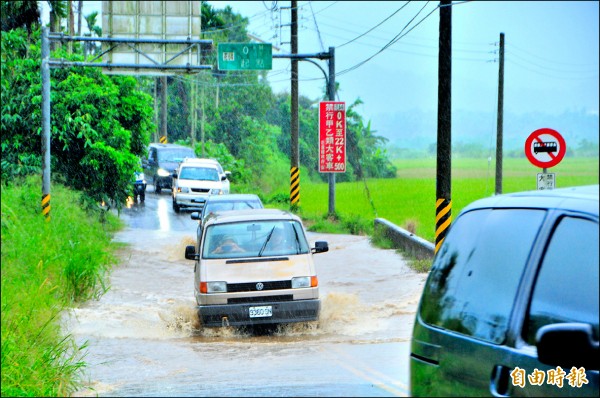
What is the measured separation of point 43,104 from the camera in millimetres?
24484

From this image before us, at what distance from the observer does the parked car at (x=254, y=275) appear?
13312 mm

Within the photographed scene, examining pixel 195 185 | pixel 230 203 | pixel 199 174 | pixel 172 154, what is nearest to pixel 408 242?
pixel 230 203

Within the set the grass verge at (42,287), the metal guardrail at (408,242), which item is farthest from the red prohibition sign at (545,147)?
the grass verge at (42,287)

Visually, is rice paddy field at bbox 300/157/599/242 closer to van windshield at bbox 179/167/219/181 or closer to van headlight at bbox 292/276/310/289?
van windshield at bbox 179/167/219/181

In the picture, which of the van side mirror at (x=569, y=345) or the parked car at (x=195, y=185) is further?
the parked car at (x=195, y=185)

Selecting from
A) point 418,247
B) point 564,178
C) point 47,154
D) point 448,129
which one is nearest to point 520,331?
point 448,129

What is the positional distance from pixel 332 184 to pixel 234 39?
45.9 meters

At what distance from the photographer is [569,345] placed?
11.6 feet

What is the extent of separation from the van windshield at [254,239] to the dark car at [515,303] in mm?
9049

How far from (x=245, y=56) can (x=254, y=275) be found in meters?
17.5

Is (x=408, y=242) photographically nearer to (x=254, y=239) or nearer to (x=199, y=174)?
(x=254, y=239)

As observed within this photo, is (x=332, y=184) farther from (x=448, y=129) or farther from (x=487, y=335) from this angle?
(x=487, y=335)

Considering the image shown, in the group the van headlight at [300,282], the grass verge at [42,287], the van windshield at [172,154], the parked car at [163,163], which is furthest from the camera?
the van windshield at [172,154]

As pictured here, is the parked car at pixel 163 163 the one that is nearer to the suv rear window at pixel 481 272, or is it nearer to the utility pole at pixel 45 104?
the utility pole at pixel 45 104
